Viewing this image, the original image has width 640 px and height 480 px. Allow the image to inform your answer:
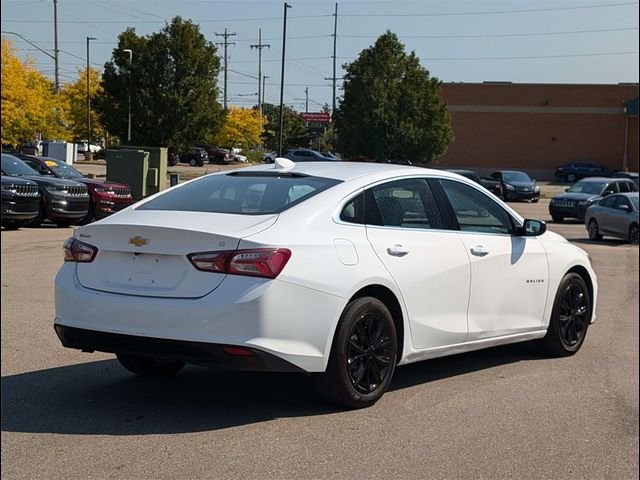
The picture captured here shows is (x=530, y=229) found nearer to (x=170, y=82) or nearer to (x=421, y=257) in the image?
(x=421, y=257)

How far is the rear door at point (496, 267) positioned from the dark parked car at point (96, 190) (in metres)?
15.2

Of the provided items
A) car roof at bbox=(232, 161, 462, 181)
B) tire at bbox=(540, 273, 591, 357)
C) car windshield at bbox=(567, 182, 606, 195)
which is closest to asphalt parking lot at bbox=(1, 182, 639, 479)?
tire at bbox=(540, 273, 591, 357)

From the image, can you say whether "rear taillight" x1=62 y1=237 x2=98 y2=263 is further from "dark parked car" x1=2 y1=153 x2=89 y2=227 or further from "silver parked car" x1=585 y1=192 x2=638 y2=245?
"silver parked car" x1=585 y1=192 x2=638 y2=245

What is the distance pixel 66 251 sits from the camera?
5918mm

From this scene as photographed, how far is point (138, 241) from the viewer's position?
546cm

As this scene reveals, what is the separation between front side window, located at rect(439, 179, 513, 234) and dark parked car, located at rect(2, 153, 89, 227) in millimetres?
14391

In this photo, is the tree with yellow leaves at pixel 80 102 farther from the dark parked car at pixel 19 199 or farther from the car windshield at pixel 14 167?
the dark parked car at pixel 19 199

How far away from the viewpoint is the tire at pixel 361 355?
5.58 metres

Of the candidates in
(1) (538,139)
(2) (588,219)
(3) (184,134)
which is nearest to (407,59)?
(3) (184,134)

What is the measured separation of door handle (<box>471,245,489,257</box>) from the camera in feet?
22.0

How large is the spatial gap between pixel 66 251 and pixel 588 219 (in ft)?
63.3

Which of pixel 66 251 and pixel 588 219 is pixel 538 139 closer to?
pixel 588 219

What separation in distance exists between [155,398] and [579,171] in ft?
205

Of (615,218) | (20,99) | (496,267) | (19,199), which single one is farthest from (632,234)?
(20,99)
